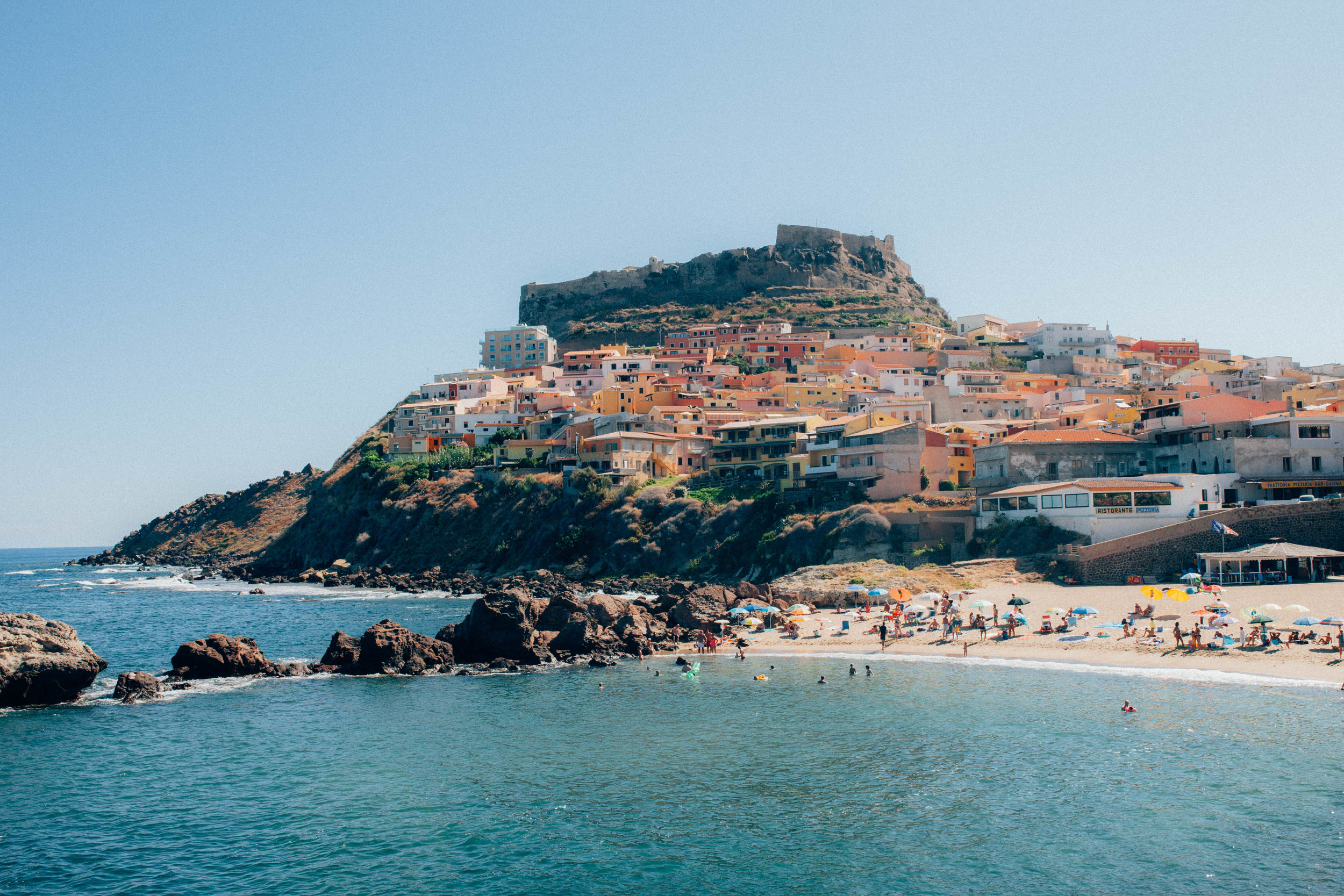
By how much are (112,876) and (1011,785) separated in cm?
2032

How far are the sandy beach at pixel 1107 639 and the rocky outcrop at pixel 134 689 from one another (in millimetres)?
22390

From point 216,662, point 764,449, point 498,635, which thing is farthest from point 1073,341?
point 216,662

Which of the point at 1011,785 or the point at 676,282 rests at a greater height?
the point at 676,282

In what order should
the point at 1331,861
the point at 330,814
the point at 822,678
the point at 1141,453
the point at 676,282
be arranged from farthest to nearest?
the point at 676,282 → the point at 1141,453 → the point at 822,678 → the point at 330,814 → the point at 1331,861

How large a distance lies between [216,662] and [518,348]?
4070 inches

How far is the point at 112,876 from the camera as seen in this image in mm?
21109

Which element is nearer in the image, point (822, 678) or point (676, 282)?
point (822, 678)

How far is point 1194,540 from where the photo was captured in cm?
4825

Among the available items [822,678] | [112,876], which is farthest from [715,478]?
[112,876]

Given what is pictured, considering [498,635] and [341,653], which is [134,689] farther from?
[498,635]

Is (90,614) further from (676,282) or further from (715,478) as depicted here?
(676,282)

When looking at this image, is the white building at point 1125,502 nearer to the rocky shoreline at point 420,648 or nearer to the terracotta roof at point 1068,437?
the terracotta roof at point 1068,437

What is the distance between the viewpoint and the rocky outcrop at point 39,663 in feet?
115

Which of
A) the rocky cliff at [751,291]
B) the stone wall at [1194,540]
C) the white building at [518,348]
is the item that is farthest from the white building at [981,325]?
the stone wall at [1194,540]
